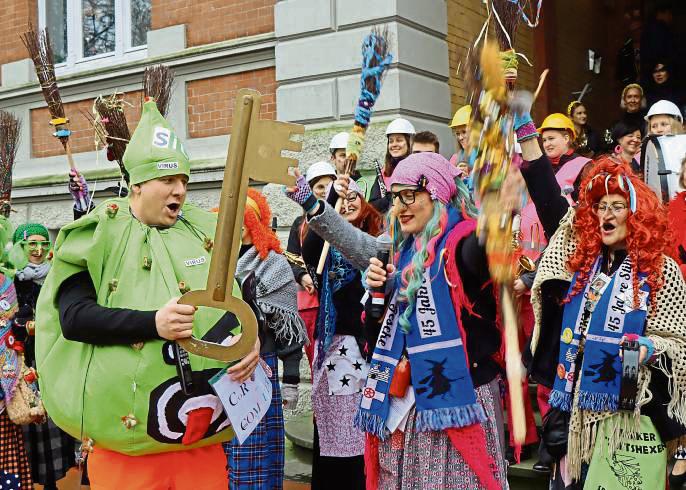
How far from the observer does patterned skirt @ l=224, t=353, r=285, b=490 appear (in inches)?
190

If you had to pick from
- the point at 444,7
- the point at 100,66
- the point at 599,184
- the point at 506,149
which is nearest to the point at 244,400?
the point at 506,149

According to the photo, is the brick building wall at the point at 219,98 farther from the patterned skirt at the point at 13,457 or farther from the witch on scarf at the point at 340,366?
the patterned skirt at the point at 13,457

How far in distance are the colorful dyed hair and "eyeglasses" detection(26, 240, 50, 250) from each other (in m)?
3.83

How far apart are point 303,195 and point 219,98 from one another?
5.72 meters

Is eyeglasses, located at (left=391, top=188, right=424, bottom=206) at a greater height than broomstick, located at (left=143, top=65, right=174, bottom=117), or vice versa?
broomstick, located at (left=143, top=65, right=174, bottom=117)

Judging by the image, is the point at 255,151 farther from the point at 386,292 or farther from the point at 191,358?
→ the point at 386,292

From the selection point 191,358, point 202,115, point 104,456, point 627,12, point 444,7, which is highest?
point 627,12

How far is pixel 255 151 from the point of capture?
2943 mm

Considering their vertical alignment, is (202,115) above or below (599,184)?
above

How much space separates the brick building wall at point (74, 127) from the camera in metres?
10.1

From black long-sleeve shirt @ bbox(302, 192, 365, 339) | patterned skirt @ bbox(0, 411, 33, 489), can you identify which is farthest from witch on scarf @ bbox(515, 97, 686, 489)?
patterned skirt @ bbox(0, 411, 33, 489)

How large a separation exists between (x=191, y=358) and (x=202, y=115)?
6.58m

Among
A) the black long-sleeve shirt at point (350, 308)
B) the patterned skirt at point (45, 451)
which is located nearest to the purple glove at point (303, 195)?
the black long-sleeve shirt at point (350, 308)

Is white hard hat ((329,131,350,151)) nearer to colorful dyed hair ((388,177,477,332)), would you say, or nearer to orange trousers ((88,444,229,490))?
colorful dyed hair ((388,177,477,332))
